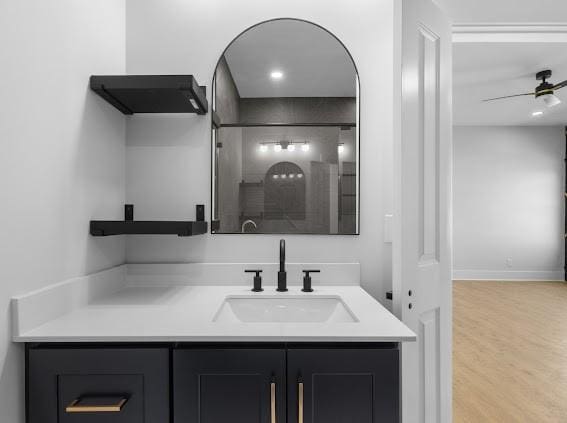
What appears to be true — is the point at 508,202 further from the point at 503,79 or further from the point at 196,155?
the point at 196,155

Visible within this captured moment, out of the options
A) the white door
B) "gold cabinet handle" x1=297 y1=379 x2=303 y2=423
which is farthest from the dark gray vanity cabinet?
the white door

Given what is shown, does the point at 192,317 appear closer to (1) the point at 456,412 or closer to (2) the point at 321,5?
(2) the point at 321,5

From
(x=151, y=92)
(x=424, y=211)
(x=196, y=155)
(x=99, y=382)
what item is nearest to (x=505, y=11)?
(x=424, y=211)

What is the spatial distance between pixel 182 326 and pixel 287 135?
100 cm

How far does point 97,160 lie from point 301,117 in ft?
3.03

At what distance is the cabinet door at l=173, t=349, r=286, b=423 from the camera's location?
96cm

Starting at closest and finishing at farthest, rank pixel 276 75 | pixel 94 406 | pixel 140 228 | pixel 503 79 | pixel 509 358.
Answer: pixel 94 406
pixel 140 228
pixel 276 75
pixel 509 358
pixel 503 79

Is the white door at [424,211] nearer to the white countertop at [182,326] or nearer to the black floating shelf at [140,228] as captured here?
the white countertop at [182,326]

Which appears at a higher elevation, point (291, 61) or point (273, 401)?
point (291, 61)

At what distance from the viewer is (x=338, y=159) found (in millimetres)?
1677

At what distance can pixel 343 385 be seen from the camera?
0.97 meters

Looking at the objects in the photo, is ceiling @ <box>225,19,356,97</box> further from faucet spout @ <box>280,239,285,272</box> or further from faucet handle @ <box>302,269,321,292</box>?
faucet handle @ <box>302,269,321,292</box>

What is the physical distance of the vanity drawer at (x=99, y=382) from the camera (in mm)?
957

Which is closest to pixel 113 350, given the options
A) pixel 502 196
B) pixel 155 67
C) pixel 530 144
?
pixel 155 67
